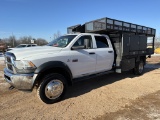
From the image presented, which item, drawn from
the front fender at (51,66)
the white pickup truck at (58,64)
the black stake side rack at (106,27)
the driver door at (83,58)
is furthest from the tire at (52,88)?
the black stake side rack at (106,27)

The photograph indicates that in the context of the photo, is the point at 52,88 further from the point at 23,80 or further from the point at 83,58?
the point at 83,58

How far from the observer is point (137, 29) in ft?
24.8

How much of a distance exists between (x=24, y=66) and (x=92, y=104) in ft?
7.01


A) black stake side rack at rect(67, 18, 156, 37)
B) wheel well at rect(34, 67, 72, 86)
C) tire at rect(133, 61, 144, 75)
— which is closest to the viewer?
wheel well at rect(34, 67, 72, 86)

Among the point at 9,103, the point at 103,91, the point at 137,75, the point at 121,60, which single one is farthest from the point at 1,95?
the point at 137,75

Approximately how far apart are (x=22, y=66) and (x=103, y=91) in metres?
2.90

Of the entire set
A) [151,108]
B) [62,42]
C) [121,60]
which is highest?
[62,42]

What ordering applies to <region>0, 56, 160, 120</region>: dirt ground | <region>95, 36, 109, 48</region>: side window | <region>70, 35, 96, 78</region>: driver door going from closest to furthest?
<region>0, 56, 160, 120</region>: dirt ground
<region>70, 35, 96, 78</region>: driver door
<region>95, 36, 109, 48</region>: side window

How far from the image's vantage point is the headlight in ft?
12.9

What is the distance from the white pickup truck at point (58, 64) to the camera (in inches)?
157

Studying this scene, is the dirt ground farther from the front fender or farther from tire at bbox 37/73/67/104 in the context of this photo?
the front fender

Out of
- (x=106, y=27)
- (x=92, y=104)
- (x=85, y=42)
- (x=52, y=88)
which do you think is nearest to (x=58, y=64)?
(x=52, y=88)

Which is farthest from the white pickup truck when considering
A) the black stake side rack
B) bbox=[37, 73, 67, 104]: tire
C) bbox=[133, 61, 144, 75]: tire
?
bbox=[133, 61, 144, 75]: tire

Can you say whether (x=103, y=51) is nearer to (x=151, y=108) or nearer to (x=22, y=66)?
(x=151, y=108)
